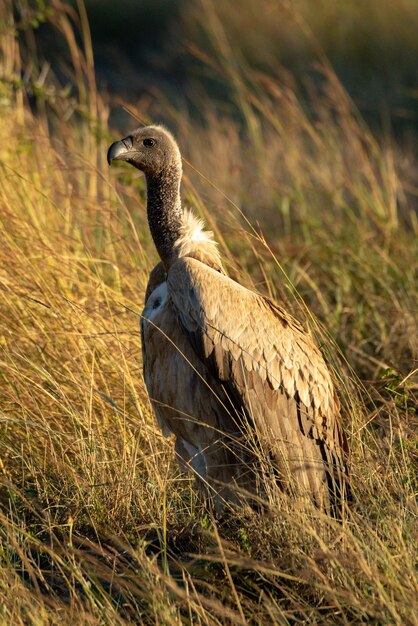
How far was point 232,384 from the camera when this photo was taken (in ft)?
14.1

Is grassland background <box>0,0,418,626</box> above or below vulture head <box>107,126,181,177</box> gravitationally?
below

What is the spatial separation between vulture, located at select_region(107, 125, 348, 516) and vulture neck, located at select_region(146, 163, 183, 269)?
5cm

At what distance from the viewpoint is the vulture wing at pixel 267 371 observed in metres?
4.22

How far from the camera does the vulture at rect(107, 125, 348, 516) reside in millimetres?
4234

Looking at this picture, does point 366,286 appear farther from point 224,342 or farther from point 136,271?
point 224,342

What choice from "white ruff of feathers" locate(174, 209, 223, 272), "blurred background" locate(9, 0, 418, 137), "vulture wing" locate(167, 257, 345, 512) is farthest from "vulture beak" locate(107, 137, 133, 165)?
"blurred background" locate(9, 0, 418, 137)

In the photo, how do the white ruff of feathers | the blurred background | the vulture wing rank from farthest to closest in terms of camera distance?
the blurred background
the white ruff of feathers
the vulture wing

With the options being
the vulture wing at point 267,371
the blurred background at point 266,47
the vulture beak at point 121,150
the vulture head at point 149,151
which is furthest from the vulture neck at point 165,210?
the blurred background at point 266,47

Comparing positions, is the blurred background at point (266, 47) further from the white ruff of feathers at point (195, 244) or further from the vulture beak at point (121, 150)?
the white ruff of feathers at point (195, 244)

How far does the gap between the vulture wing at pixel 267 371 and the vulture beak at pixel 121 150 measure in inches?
24.0

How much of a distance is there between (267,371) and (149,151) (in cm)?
108

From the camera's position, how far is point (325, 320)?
618 centimetres

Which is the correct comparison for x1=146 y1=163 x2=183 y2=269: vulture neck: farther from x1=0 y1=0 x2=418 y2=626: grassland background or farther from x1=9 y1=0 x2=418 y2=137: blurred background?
x1=9 y1=0 x2=418 y2=137: blurred background

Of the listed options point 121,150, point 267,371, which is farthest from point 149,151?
point 267,371
